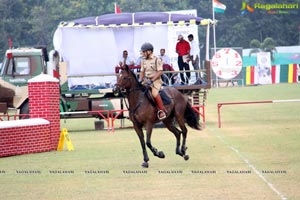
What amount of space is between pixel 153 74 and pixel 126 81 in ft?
2.03

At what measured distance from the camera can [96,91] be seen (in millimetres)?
28984

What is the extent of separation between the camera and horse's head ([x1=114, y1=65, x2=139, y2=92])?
16859mm

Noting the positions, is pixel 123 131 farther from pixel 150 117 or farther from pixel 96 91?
pixel 150 117

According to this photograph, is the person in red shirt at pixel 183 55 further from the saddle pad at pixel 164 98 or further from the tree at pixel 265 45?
the tree at pixel 265 45

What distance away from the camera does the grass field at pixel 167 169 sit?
499 inches

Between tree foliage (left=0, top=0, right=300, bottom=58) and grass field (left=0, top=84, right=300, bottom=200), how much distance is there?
5643 cm

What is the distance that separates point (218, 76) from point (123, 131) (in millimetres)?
44053

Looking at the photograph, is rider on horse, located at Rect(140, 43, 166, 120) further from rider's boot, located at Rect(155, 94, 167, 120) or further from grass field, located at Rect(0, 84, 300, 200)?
grass field, located at Rect(0, 84, 300, 200)

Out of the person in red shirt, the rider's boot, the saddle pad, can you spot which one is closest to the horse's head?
the rider's boot

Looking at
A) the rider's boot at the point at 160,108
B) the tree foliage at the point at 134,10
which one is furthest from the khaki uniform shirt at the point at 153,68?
the tree foliage at the point at 134,10

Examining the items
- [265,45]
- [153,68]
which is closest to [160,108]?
[153,68]

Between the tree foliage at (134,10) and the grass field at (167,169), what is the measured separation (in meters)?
56.4

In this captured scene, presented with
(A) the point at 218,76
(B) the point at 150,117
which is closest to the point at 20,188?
(B) the point at 150,117

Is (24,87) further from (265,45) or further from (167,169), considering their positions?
(265,45)
